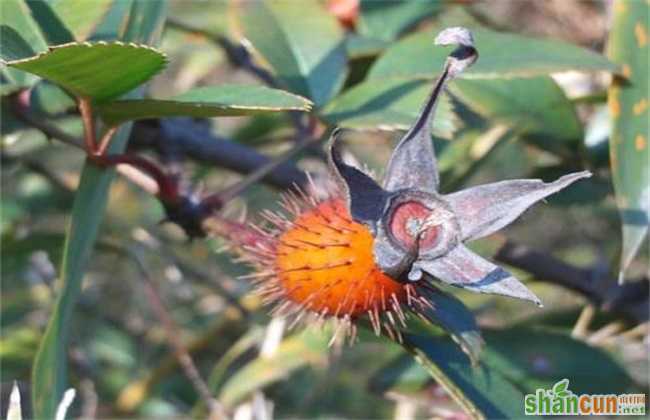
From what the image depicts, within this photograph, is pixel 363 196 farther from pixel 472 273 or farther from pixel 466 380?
pixel 466 380

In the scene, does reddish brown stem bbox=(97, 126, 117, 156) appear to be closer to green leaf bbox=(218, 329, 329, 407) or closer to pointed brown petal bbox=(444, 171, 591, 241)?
pointed brown petal bbox=(444, 171, 591, 241)

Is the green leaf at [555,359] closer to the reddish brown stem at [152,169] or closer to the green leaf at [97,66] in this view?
the reddish brown stem at [152,169]

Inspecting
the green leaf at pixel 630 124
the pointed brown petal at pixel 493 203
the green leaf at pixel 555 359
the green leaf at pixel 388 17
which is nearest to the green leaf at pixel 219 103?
the pointed brown petal at pixel 493 203

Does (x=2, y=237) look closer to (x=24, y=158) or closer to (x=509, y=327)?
(x=24, y=158)

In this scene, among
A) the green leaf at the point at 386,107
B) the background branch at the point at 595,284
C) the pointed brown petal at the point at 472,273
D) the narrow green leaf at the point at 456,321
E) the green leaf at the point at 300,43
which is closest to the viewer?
the pointed brown petal at the point at 472,273

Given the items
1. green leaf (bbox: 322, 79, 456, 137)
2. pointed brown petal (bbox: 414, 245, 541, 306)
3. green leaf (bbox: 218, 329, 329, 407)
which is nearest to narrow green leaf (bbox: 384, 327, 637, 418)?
green leaf (bbox: 218, 329, 329, 407)
